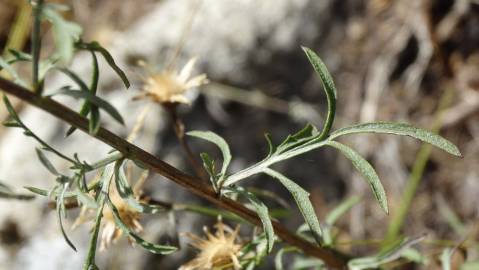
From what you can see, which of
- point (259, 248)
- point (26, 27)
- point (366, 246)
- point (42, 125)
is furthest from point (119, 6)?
point (259, 248)

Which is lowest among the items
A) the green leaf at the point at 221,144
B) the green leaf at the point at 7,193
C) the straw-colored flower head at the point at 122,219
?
the straw-colored flower head at the point at 122,219

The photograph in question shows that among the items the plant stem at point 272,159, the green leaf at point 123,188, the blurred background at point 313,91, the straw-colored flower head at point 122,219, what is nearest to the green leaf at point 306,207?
the plant stem at point 272,159

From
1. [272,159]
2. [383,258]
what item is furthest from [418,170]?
[272,159]

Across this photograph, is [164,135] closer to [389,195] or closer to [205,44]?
[205,44]

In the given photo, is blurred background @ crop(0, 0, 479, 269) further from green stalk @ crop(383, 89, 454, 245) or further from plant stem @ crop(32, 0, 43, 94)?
plant stem @ crop(32, 0, 43, 94)

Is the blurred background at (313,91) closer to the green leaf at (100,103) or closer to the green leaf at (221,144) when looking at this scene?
the green leaf at (221,144)

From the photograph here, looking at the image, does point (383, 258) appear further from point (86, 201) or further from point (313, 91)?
point (313, 91)

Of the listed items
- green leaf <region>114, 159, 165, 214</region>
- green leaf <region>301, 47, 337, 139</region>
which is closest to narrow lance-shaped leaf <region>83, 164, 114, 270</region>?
green leaf <region>114, 159, 165, 214</region>
